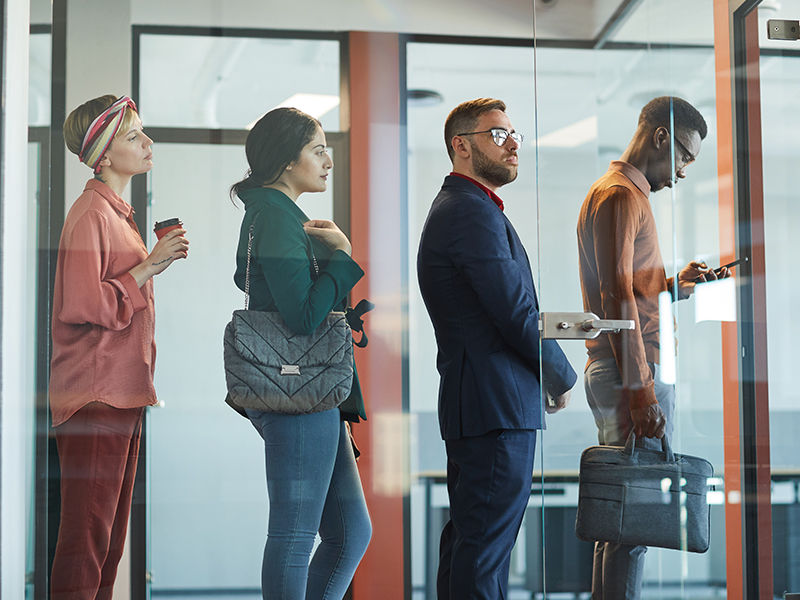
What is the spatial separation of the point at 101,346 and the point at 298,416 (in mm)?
591

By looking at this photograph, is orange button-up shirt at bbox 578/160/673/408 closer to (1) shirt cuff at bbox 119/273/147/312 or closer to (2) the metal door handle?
(2) the metal door handle

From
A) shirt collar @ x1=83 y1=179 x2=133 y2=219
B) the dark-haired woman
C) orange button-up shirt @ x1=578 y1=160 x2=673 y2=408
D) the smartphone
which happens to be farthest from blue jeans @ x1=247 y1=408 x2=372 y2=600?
the smartphone

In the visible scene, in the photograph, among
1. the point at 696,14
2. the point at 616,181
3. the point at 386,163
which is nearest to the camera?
the point at 616,181

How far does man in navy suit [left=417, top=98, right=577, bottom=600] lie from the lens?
2.38 metres

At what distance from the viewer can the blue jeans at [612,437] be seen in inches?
93.6

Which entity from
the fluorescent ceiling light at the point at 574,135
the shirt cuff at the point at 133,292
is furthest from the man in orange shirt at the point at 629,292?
the shirt cuff at the point at 133,292

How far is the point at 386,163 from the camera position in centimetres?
308

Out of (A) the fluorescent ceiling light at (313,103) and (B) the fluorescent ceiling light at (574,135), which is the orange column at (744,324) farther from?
(A) the fluorescent ceiling light at (313,103)

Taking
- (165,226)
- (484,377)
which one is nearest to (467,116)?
(484,377)

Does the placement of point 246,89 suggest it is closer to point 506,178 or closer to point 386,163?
point 386,163

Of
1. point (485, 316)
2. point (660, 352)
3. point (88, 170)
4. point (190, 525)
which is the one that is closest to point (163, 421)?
point (190, 525)

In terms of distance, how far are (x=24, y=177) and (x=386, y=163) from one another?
1148 millimetres

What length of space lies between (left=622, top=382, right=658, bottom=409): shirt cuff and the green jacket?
82 cm

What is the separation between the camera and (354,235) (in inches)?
113
